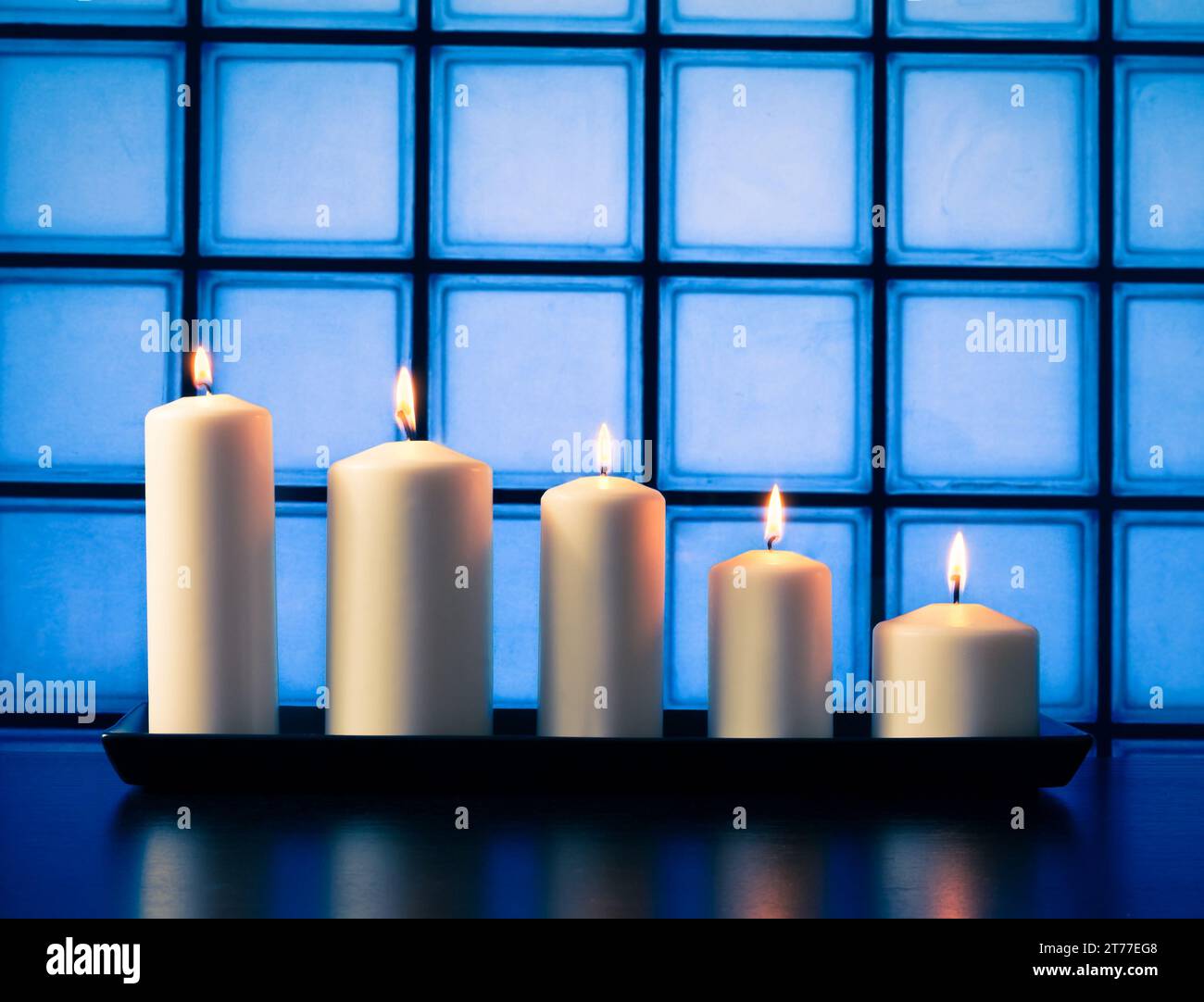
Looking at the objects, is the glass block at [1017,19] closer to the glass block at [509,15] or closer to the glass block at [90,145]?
the glass block at [509,15]

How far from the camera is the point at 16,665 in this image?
94 centimetres

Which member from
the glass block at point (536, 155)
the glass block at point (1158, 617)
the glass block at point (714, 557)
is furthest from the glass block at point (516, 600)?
the glass block at point (1158, 617)

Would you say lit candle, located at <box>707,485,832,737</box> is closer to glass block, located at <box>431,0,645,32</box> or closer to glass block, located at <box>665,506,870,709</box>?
glass block, located at <box>665,506,870,709</box>

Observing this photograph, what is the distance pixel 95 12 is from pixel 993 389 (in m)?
0.89

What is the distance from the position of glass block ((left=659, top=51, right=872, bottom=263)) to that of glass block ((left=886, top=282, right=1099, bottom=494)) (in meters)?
0.10

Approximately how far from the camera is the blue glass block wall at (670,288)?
3.13 feet

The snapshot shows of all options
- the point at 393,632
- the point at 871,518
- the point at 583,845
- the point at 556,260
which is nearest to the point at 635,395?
the point at 556,260

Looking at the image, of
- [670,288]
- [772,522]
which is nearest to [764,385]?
[670,288]

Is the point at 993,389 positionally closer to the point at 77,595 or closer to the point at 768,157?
the point at 768,157

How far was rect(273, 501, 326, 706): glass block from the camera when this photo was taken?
958 millimetres

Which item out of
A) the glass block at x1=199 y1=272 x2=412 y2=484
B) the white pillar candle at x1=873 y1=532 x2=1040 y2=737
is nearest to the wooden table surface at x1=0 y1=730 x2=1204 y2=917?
the white pillar candle at x1=873 y1=532 x2=1040 y2=737
